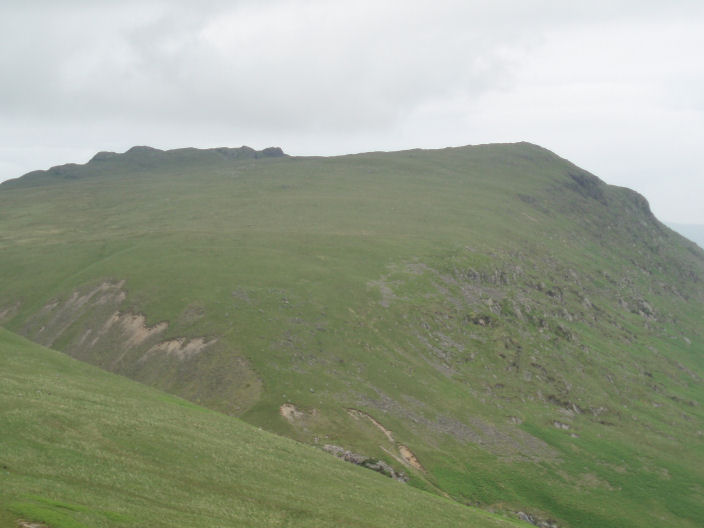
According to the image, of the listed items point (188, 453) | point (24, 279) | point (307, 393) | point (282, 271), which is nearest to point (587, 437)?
point (307, 393)

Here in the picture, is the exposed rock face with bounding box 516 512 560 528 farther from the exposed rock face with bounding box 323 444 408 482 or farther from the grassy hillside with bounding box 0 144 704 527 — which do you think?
the exposed rock face with bounding box 323 444 408 482

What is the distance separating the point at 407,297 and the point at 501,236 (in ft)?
216

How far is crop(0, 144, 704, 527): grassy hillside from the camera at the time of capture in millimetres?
72688

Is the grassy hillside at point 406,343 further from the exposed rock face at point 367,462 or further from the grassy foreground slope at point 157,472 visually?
the grassy foreground slope at point 157,472

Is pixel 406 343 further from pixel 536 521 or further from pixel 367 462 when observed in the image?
pixel 536 521

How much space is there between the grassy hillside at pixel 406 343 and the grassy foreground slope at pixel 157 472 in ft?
59.2

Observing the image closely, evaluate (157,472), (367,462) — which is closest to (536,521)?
(367,462)

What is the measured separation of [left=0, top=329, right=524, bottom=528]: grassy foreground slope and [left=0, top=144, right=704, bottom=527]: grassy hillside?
59.2 feet

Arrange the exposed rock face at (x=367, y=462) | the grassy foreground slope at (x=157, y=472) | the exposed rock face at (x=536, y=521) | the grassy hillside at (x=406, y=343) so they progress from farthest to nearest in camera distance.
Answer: the grassy hillside at (x=406, y=343) → the exposed rock face at (x=536, y=521) → the exposed rock face at (x=367, y=462) → the grassy foreground slope at (x=157, y=472)

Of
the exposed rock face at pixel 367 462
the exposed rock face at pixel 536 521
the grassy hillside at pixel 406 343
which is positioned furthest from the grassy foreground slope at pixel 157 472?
the grassy hillside at pixel 406 343

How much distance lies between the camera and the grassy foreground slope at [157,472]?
2938cm

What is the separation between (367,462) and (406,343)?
3472 centimetres

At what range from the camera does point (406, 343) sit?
95000 mm

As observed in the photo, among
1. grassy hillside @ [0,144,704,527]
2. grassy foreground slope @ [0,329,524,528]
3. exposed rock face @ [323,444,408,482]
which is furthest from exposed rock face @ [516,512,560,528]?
grassy foreground slope @ [0,329,524,528]
